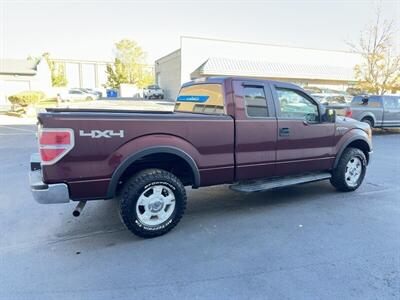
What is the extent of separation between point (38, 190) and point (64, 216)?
1251 millimetres

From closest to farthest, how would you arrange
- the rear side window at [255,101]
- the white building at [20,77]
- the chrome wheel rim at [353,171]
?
1. the rear side window at [255,101]
2. the chrome wheel rim at [353,171]
3. the white building at [20,77]

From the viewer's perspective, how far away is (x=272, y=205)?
467 cm

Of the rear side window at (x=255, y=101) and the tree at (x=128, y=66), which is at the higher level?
the tree at (x=128, y=66)

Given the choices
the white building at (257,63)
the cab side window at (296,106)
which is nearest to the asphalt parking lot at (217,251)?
the cab side window at (296,106)

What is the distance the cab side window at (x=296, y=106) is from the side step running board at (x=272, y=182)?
0.93m

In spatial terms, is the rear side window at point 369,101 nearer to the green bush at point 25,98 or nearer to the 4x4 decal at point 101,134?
the 4x4 decal at point 101,134

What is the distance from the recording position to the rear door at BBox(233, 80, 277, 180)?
4.04 meters

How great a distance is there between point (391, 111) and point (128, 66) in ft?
135

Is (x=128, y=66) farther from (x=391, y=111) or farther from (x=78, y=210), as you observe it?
(x=78, y=210)

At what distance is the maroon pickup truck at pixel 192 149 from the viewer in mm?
3131

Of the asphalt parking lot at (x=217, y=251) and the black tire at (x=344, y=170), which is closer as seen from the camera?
the asphalt parking lot at (x=217, y=251)

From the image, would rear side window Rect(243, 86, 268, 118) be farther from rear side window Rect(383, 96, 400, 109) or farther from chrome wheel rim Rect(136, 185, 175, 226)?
rear side window Rect(383, 96, 400, 109)

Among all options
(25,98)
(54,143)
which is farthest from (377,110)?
(25,98)

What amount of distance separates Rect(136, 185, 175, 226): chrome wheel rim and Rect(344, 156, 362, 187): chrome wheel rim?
3.31 m
